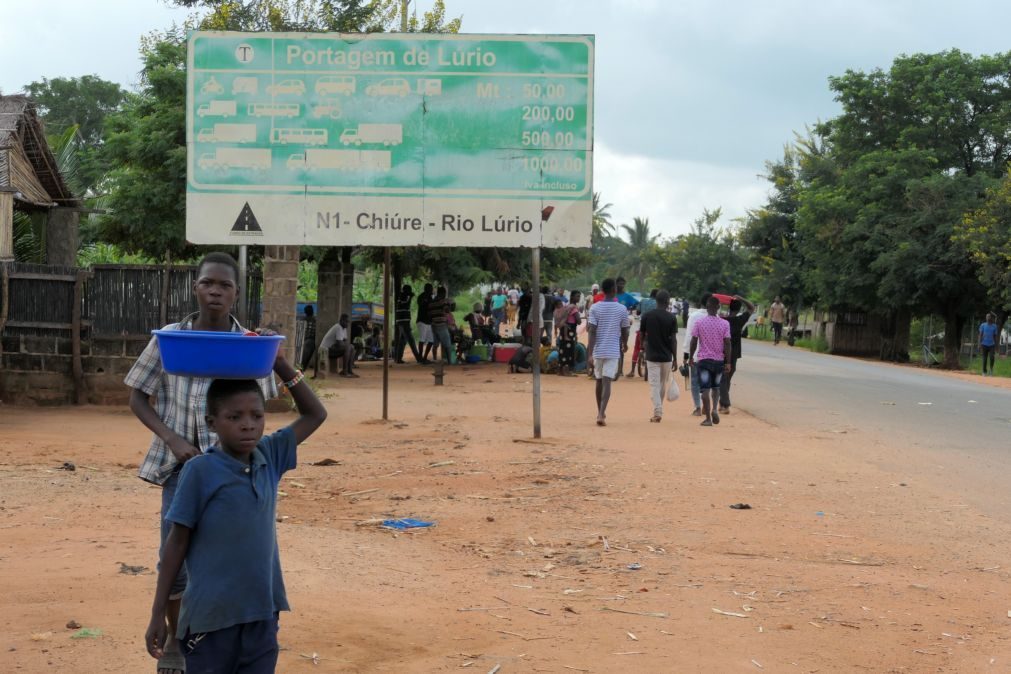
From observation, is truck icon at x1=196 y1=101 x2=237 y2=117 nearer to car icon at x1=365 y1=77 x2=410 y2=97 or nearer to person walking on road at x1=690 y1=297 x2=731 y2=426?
car icon at x1=365 y1=77 x2=410 y2=97

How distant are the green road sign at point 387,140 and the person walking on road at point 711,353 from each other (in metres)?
2.56

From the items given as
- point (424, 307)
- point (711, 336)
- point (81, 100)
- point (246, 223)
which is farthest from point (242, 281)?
point (81, 100)

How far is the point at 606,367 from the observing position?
47.9 ft

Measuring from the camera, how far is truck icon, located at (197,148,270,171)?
13.6 metres

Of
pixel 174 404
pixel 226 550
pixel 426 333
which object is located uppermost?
pixel 174 404

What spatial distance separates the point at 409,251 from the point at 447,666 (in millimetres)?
20630

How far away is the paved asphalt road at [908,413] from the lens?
11.5 meters

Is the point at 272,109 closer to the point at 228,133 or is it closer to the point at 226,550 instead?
the point at 228,133

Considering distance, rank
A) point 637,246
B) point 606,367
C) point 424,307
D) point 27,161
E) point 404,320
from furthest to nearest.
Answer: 1. point 637,246
2. point 404,320
3. point 424,307
4. point 27,161
5. point 606,367

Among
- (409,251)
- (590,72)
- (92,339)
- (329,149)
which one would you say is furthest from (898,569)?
(409,251)

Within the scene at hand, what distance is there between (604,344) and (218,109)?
17.9 feet

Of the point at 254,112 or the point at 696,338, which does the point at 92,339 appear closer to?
the point at 254,112

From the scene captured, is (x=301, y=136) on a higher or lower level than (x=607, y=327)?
higher

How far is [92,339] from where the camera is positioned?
52.0 ft
